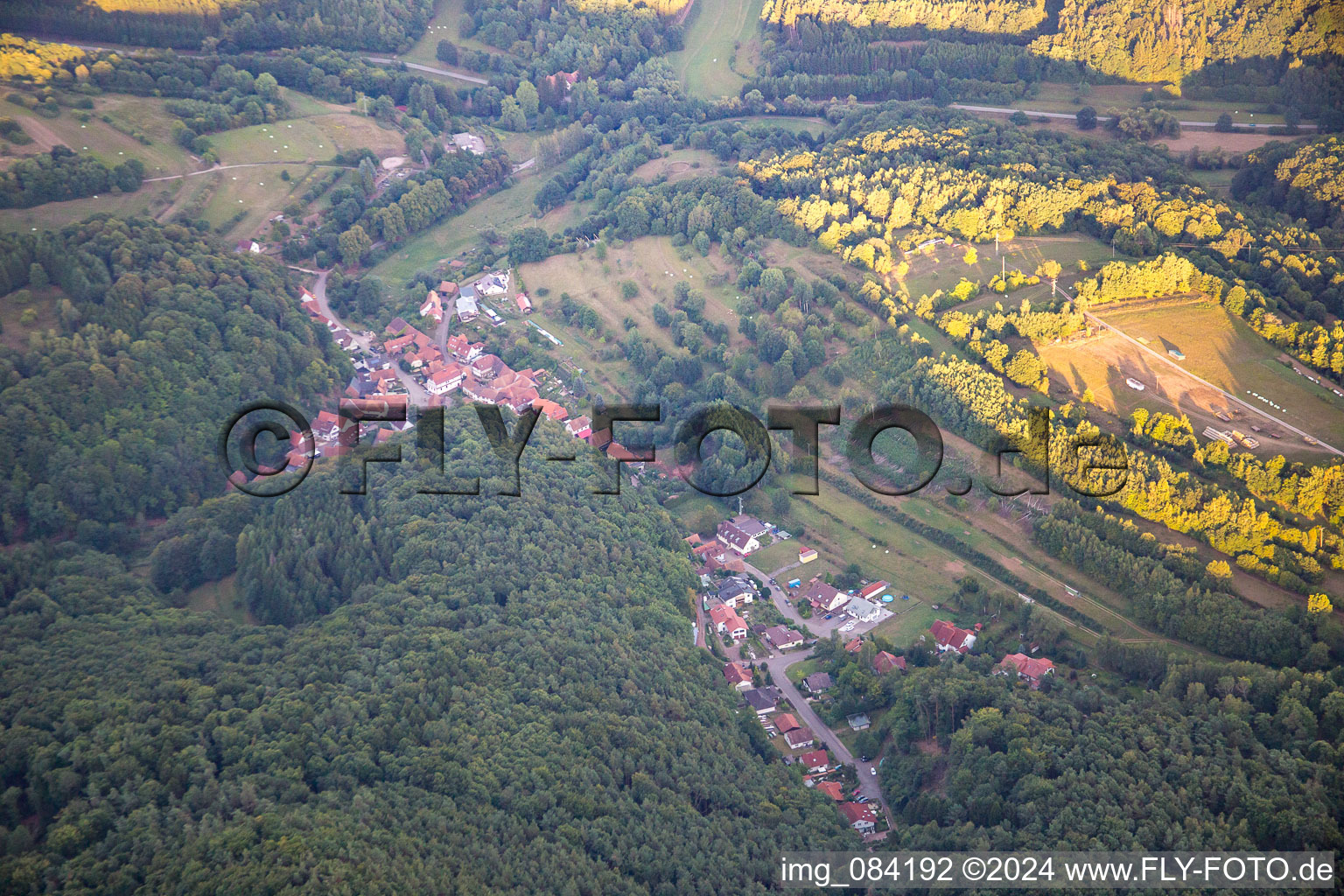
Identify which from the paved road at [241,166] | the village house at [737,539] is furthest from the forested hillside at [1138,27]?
the village house at [737,539]

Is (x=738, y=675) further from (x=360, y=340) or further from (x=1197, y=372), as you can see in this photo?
(x=360, y=340)

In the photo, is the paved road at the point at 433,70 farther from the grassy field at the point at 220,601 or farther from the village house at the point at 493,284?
the grassy field at the point at 220,601

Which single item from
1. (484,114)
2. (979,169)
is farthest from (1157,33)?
(484,114)

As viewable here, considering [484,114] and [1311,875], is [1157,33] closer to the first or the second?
[484,114]

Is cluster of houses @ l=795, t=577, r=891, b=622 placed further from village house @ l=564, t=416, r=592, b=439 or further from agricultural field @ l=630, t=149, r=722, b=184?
agricultural field @ l=630, t=149, r=722, b=184

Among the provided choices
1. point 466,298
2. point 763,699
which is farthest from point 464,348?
point 763,699

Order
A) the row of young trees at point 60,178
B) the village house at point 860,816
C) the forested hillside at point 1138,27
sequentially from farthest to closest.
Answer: the forested hillside at point 1138,27
the row of young trees at point 60,178
the village house at point 860,816

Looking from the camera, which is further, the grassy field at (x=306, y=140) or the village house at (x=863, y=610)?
the grassy field at (x=306, y=140)
